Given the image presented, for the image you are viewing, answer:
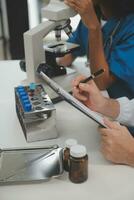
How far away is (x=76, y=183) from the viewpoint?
104 centimetres

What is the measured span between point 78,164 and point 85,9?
2.23ft

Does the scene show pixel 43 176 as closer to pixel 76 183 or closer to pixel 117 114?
pixel 76 183

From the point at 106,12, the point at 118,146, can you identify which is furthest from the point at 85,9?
the point at 118,146

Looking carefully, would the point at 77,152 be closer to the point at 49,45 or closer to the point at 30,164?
the point at 30,164

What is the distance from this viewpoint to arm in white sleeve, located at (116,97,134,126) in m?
1.28

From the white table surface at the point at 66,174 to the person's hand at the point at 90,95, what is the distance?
0.27ft

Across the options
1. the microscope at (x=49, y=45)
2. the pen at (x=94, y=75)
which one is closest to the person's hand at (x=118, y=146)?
the pen at (x=94, y=75)

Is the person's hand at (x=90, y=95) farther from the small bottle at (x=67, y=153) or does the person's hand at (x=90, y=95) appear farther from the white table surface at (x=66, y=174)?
the small bottle at (x=67, y=153)

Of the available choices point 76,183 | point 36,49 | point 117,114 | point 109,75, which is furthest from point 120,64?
point 76,183

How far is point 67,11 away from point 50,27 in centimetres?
9

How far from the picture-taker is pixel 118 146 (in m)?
1.11

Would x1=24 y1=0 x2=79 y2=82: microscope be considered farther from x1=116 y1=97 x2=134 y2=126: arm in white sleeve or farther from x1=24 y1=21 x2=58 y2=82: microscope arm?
x1=116 y1=97 x2=134 y2=126: arm in white sleeve

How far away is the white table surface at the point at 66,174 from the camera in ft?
3.28

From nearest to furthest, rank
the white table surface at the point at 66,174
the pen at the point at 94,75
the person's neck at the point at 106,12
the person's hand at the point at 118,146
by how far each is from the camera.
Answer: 1. the white table surface at the point at 66,174
2. the person's hand at the point at 118,146
3. the pen at the point at 94,75
4. the person's neck at the point at 106,12
